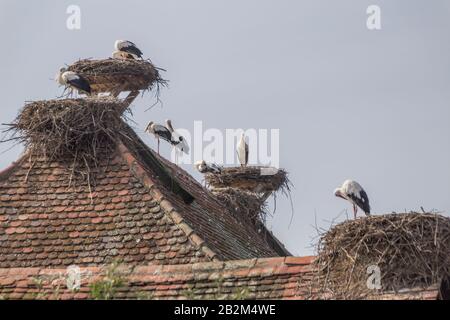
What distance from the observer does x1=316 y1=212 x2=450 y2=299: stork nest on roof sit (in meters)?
15.6

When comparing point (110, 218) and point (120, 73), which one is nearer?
point (110, 218)

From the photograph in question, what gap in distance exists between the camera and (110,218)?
19047 mm

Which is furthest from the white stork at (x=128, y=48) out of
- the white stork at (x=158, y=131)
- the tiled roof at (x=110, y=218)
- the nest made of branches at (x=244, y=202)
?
the tiled roof at (x=110, y=218)

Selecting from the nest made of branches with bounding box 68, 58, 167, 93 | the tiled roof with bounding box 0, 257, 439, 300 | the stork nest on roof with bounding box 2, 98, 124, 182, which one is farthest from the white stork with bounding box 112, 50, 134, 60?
the tiled roof with bounding box 0, 257, 439, 300

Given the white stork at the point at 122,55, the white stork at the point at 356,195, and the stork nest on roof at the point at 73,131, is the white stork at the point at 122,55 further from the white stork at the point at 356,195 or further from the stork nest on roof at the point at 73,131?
the white stork at the point at 356,195

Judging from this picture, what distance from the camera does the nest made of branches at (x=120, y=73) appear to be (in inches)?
892

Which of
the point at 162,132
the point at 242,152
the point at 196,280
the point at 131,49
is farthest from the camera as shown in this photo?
the point at 242,152

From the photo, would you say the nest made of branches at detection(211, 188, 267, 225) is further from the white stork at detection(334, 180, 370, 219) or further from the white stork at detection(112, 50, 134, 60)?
the white stork at detection(334, 180, 370, 219)

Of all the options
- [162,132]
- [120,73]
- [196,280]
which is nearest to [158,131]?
[162,132]

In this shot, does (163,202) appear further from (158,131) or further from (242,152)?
(242,152)

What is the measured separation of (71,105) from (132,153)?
45.7 inches

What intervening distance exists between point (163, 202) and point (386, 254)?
412 centimetres

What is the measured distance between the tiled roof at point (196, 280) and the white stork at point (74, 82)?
242 inches
